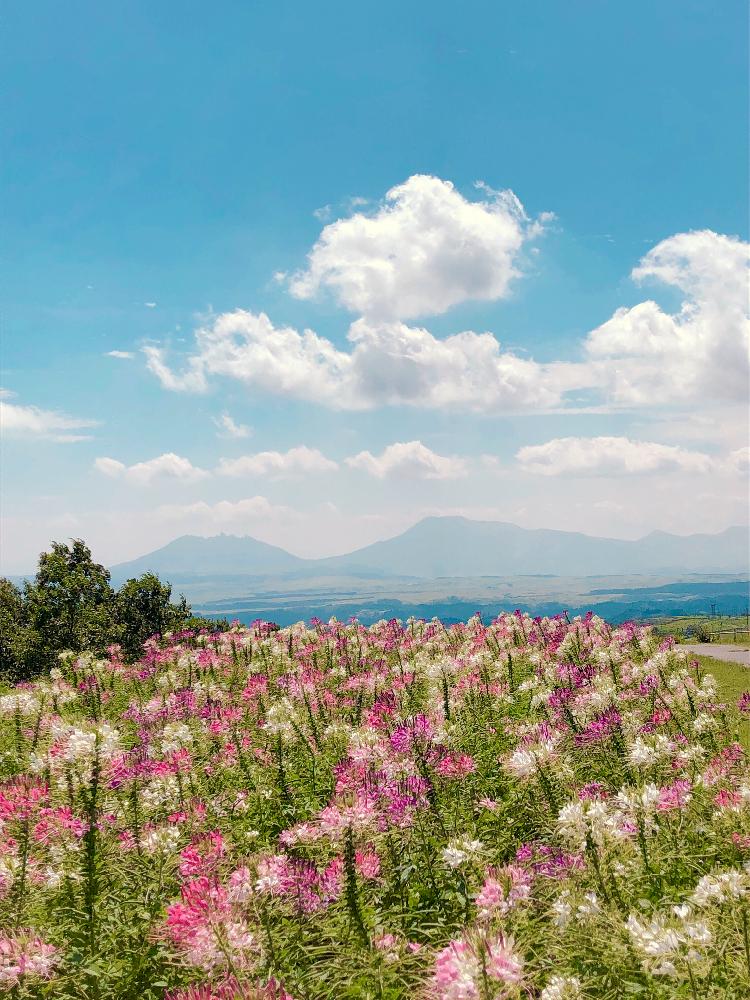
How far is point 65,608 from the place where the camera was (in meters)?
49.6

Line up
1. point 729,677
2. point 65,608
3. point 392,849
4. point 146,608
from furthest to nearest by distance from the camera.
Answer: point 146,608 < point 65,608 < point 729,677 < point 392,849

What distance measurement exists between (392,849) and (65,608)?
169 ft

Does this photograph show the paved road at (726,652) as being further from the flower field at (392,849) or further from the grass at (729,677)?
the flower field at (392,849)

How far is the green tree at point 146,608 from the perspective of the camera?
181ft

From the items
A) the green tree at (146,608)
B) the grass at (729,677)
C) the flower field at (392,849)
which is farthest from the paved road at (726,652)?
the green tree at (146,608)

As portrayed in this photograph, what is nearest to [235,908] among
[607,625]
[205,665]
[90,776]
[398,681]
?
[90,776]

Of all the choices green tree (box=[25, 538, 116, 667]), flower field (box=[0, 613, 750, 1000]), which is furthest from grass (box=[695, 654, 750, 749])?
green tree (box=[25, 538, 116, 667])

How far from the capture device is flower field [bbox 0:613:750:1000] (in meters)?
3.99

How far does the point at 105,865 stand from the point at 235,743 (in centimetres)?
513

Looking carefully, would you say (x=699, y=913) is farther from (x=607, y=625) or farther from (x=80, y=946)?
(x=607, y=625)

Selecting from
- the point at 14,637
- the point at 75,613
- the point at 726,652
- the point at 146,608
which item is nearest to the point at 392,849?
the point at 726,652

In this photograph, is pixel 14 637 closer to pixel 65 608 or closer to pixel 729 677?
pixel 65 608

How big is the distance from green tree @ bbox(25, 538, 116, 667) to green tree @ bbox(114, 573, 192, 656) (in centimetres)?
230

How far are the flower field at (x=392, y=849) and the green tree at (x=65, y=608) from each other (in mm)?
38989
